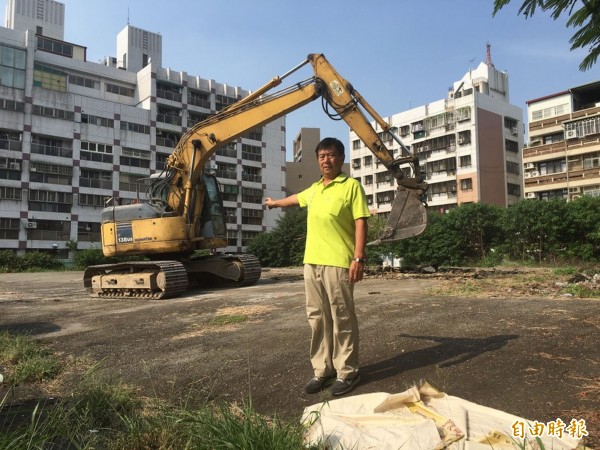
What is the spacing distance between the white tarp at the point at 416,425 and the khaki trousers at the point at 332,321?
0.56m

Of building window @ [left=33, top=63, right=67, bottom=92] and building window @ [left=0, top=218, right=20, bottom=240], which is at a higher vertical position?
building window @ [left=33, top=63, right=67, bottom=92]

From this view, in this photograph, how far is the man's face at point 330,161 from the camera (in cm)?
379

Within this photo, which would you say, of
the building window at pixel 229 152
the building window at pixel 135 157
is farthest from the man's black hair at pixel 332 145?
the building window at pixel 229 152

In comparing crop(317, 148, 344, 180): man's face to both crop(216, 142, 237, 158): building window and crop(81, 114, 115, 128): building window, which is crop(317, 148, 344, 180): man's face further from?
crop(216, 142, 237, 158): building window

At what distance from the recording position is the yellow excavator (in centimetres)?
1105

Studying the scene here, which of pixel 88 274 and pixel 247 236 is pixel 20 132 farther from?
pixel 88 274

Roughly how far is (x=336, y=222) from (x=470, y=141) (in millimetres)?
48704

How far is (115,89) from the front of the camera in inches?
1898

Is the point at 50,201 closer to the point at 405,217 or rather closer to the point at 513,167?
the point at 405,217

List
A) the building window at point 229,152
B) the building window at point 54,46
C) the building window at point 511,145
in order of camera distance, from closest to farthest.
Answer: the building window at point 54,46
the building window at point 511,145
the building window at point 229,152

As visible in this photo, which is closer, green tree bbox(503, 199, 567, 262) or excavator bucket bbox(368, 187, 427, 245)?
excavator bucket bbox(368, 187, 427, 245)

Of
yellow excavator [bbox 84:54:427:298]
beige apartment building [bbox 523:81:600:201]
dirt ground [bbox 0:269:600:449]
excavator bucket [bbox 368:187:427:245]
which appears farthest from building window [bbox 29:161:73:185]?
beige apartment building [bbox 523:81:600:201]

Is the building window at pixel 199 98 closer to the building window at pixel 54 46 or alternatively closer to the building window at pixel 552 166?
the building window at pixel 54 46

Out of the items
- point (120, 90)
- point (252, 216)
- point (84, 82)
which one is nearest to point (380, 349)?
point (252, 216)
